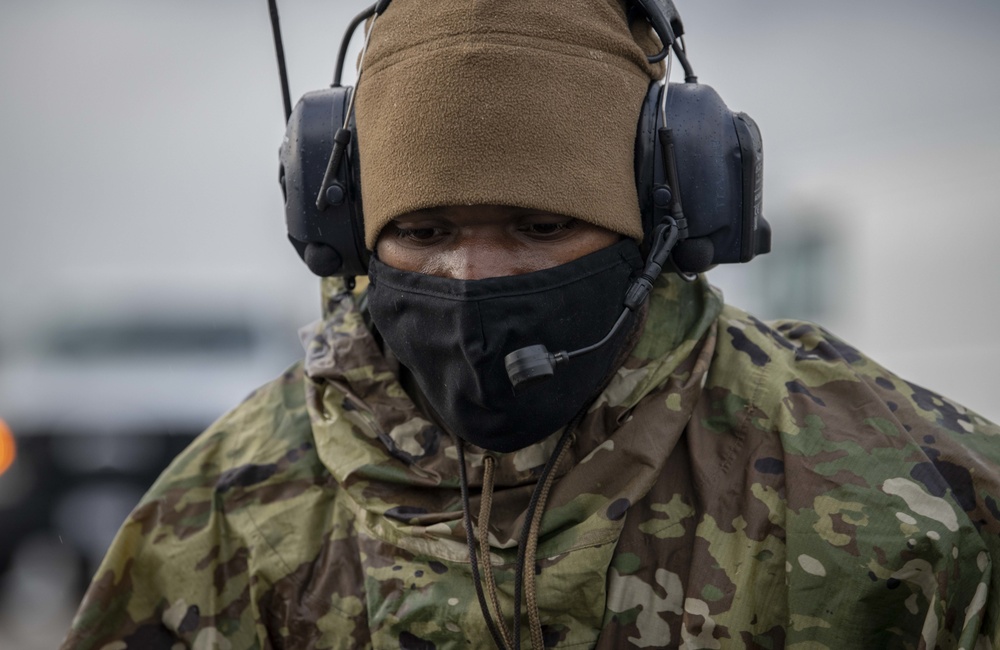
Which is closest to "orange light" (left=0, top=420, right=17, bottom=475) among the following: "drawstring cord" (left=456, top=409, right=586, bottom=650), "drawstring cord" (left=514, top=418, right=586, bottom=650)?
"drawstring cord" (left=456, top=409, right=586, bottom=650)

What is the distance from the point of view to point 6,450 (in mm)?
6152

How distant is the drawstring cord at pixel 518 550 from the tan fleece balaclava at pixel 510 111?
0.52 m

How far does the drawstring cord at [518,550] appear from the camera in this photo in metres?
2.11

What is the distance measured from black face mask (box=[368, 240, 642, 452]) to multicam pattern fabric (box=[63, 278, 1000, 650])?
0.66 ft

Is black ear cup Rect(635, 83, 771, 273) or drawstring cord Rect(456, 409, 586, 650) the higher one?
black ear cup Rect(635, 83, 771, 273)

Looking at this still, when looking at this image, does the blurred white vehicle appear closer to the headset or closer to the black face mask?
the headset

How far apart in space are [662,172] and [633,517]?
0.73 meters

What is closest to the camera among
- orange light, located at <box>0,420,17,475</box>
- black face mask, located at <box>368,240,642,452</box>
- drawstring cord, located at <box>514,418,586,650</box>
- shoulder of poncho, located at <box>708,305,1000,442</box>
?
black face mask, located at <box>368,240,642,452</box>

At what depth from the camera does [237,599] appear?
2.40 metres

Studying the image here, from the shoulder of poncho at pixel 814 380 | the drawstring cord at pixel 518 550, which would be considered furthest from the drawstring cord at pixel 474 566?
the shoulder of poncho at pixel 814 380

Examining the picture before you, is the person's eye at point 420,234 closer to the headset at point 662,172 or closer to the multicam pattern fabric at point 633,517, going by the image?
the headset at point 662,172

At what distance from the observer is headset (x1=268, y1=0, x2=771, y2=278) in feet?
7.00

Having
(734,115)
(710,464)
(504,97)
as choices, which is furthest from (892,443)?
(504,97)

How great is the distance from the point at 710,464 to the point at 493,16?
1033 mm
